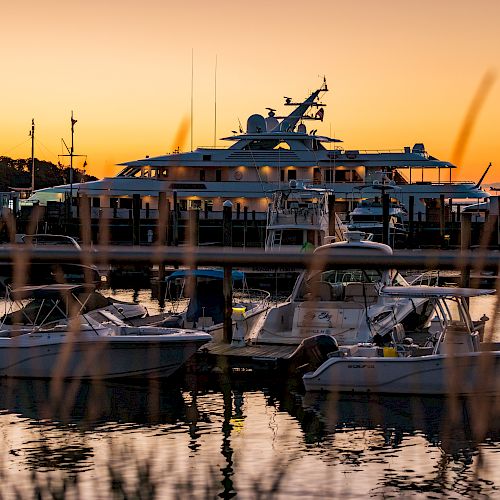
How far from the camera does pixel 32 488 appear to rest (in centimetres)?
443

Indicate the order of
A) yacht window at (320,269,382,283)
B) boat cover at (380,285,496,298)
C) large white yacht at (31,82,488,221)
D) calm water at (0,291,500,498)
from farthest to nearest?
1. large white yacht at (31,82,488,221)
2. yacht window at (320,269,382,283)
3. boat cover at (380,285,496,298)
4. calm water at (0,291,500,498)

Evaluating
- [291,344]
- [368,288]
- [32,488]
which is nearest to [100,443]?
[291,344]

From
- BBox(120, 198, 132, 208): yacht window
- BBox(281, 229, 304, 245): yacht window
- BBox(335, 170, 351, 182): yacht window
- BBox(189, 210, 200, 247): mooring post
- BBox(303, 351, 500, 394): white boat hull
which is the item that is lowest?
BBox(303, 351, 500, 394): white boat hull

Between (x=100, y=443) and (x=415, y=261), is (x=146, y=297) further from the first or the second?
(x=415, y=261)

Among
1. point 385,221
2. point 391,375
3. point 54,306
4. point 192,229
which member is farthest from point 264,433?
point 385,221

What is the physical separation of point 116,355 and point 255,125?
178 feet

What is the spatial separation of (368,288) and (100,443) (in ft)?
27.3

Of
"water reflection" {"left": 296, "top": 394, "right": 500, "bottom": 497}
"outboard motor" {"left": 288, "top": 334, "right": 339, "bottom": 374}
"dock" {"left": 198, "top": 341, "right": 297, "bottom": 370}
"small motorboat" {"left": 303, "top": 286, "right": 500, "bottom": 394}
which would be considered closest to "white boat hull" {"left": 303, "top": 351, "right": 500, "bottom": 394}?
"small motorboat" {"left": 303, "top": 286, "right": 500, "bottom": 394}

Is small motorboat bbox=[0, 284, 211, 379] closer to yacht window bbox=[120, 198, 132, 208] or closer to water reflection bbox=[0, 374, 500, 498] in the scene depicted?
water reflection bbox=[0, 374, 500, 498]

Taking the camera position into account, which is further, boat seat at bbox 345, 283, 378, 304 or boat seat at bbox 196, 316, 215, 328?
boat seat at bbox 196, 316, 215, 328

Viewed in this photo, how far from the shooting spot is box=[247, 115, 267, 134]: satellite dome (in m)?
72.9

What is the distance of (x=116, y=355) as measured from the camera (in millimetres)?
20094

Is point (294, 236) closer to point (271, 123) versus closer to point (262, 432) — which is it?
point (262, 432)

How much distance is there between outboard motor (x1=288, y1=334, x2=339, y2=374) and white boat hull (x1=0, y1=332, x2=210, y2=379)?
176cm
